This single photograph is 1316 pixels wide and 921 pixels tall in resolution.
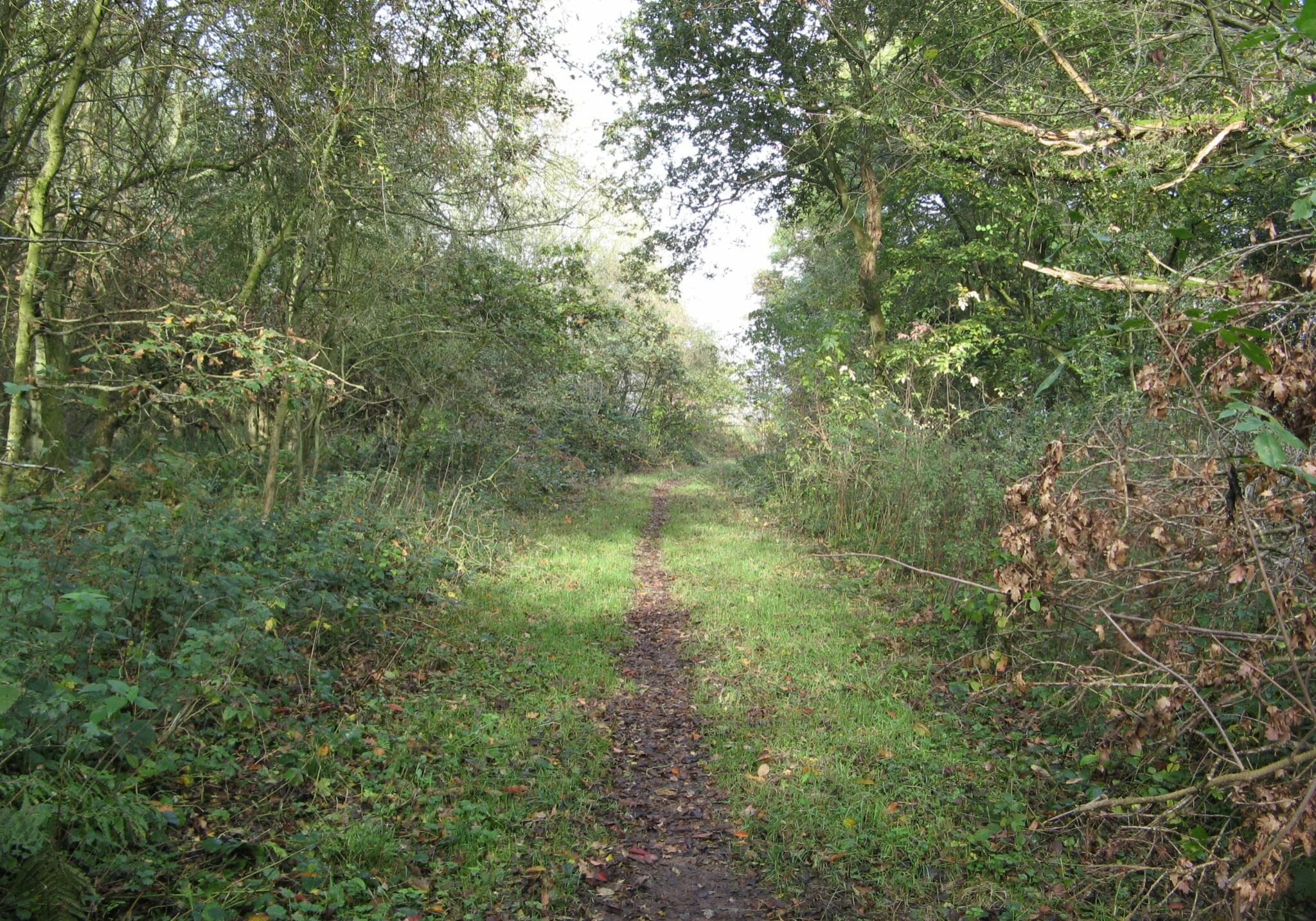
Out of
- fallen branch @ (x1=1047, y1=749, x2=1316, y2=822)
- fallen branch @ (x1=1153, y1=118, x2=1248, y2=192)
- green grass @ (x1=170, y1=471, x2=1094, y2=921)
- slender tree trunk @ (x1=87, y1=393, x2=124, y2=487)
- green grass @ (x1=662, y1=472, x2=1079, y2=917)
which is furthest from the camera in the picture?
slender tree trunk @ (x1=87, y1=393, x2=124, y2=487)

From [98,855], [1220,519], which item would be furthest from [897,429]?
[98,855]

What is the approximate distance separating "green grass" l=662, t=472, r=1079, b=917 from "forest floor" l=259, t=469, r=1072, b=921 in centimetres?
2

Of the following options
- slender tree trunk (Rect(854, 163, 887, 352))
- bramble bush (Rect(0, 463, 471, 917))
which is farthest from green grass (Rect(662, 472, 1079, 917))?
slender tree trunk (Rect(854, 163, 887, 352))

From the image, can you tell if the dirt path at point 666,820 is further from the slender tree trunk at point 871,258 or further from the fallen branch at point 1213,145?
the slender tree trunk at point 871,258

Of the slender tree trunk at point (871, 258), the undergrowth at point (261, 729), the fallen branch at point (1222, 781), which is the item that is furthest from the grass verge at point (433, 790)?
the slender tree trunk at point (871, 258)

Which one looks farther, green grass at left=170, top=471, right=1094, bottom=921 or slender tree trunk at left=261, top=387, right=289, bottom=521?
slender tree trunk at left=261, top=387, right=289, bottom=521

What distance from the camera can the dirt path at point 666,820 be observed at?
3561 millimetres

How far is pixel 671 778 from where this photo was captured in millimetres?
4797

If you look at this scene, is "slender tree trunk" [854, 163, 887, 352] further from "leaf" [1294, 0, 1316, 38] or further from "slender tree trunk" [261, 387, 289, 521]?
"leaf" [1294, 0, 1316, 38]

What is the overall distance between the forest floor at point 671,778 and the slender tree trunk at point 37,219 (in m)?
3.61

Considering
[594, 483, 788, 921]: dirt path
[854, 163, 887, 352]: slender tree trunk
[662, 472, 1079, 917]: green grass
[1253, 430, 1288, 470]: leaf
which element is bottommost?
[594, 483, 788, 921]: dirt path

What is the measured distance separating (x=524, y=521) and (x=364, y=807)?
8193 mm

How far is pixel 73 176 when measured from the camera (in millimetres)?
7477

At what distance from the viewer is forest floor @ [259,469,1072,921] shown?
3570mm
